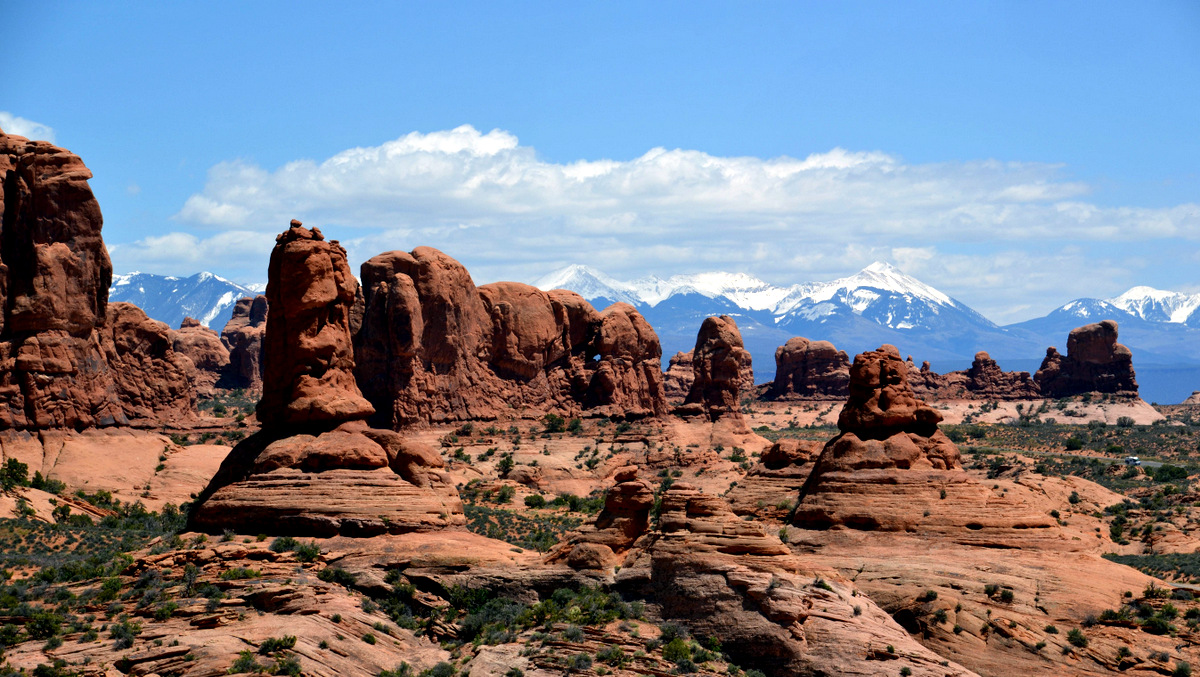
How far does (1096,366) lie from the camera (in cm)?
13000

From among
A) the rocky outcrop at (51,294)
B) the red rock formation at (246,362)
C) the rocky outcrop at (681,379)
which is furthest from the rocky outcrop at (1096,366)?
the rocky outcrop at (51,294)

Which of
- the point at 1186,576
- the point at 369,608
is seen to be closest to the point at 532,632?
the point at 369,608

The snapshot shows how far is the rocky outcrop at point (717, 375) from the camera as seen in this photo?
314 ft

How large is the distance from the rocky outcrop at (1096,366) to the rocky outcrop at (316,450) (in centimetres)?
10356

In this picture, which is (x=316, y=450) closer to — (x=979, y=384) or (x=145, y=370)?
(x=145, y=370)

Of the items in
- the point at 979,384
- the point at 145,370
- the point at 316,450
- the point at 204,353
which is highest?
the point at 204,353

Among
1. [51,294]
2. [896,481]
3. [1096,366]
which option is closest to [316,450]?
[896,481]

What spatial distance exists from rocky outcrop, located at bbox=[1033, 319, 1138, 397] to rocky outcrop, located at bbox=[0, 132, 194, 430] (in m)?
102

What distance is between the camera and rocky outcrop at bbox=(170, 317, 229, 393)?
130 metres

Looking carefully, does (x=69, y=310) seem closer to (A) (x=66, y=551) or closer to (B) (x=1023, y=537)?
(A) (x=66, y=551)

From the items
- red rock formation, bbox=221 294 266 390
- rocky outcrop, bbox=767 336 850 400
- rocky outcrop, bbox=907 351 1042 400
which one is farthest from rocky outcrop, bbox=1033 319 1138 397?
red rock formation, bbox=221 294 266 390

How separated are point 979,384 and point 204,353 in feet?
280

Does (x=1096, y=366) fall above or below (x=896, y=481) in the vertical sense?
above

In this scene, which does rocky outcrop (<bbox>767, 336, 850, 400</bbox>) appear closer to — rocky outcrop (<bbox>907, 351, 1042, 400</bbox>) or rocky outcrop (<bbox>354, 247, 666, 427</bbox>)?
rocky outcrop (<bbox>907, 351, 1042, 400</bbox>)
